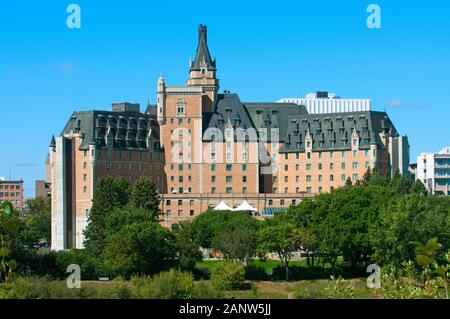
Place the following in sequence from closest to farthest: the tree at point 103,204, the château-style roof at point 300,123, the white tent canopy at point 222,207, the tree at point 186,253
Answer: the tree at point 186,253 < the tree at point 103,204 < the white tent canopy at point 222,207 < the château-style roof at point 300,123

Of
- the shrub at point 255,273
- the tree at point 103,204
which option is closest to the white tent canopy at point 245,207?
the tree at point 103,204

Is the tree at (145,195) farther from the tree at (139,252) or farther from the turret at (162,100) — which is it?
the tree at (139,252)

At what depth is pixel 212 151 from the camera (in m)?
157

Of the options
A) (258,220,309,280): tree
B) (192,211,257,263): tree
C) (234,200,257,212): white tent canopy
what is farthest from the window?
(258,220,309,280): tree

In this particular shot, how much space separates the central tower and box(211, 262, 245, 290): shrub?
67799mm

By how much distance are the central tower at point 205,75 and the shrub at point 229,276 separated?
67799 millimetres

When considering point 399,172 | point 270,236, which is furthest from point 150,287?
point 399,172

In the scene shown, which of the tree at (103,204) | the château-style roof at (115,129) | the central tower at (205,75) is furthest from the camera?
the central tower at (205,75)

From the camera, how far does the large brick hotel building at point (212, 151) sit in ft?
495

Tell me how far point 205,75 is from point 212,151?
11.7m

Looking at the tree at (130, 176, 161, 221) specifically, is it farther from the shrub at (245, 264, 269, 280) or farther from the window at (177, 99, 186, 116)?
the shrub at (245, 264, 269, 280)

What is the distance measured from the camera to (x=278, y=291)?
299 feet

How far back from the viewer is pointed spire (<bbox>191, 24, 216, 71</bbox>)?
6324 inches
